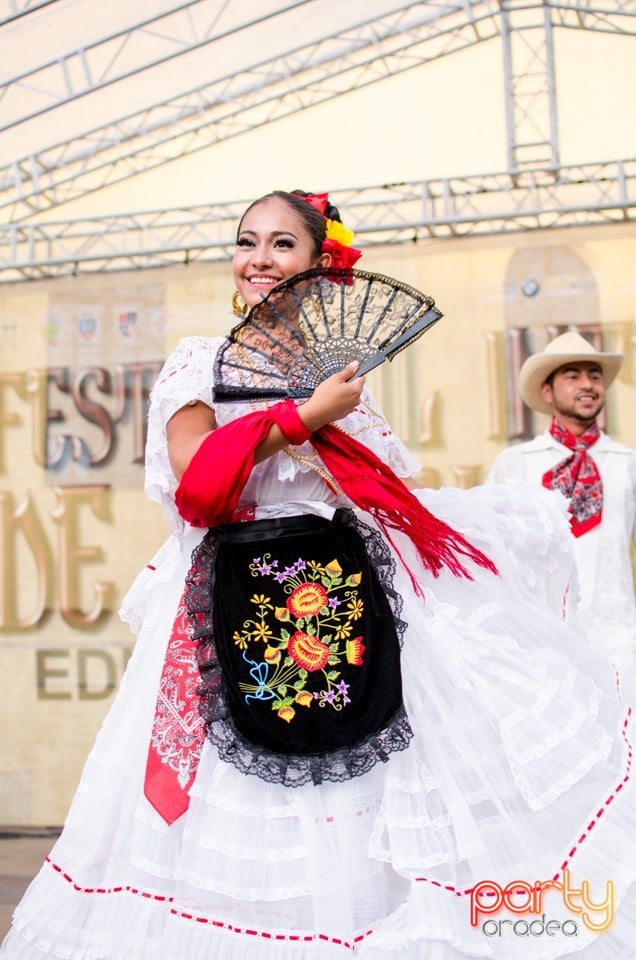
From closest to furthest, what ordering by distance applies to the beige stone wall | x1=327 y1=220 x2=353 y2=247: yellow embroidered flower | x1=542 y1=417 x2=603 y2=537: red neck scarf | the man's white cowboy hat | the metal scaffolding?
x1=327 y1=220 x2=353 y2=247: yellow embroidered flower, x1=542 y1=417 x2=603 y2=537: red neck scarf, the man's white cowboy hat, the metal scaffolding, the beige stone wall

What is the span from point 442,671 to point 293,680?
11.1 inches

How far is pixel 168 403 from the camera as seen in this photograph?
2.00 meters

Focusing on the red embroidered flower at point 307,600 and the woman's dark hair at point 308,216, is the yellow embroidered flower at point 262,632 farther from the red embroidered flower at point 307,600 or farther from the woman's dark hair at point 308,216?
the woman's dark hair at point 308,216

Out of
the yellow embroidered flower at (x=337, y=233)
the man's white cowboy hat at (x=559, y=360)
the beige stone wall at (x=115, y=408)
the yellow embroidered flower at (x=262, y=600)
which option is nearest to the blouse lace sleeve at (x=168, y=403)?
the yellow embroidered flower at (x=262, y=600)

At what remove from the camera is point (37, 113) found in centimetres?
508

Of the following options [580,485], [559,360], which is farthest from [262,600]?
[559,360]

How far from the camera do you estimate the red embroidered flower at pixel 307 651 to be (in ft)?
6.39

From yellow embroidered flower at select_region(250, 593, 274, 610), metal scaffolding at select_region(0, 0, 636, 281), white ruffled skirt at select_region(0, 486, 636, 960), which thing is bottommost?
white ruffled skirt at select_region(0, 486, 636, 960)

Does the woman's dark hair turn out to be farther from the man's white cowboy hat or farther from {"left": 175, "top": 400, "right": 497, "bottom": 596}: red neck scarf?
the man's white cowboy hat

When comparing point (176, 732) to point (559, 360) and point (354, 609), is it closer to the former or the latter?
point (354, 609)

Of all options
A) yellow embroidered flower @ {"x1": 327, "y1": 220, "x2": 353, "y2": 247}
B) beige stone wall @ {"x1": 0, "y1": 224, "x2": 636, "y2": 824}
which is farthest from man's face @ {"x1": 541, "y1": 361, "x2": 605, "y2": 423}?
yellow embroidered flower @ {"x1": 327, "y1": 220, "x2": 353, "y2": 247}

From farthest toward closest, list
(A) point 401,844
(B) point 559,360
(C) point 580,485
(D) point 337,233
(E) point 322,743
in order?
(B) point 559,360
(C) point 580,485
(D) point 337,233
(E) point 322,743
(A) point 401,844

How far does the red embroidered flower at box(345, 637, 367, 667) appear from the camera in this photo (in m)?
1.96

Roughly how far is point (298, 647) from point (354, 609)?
0.42ft
